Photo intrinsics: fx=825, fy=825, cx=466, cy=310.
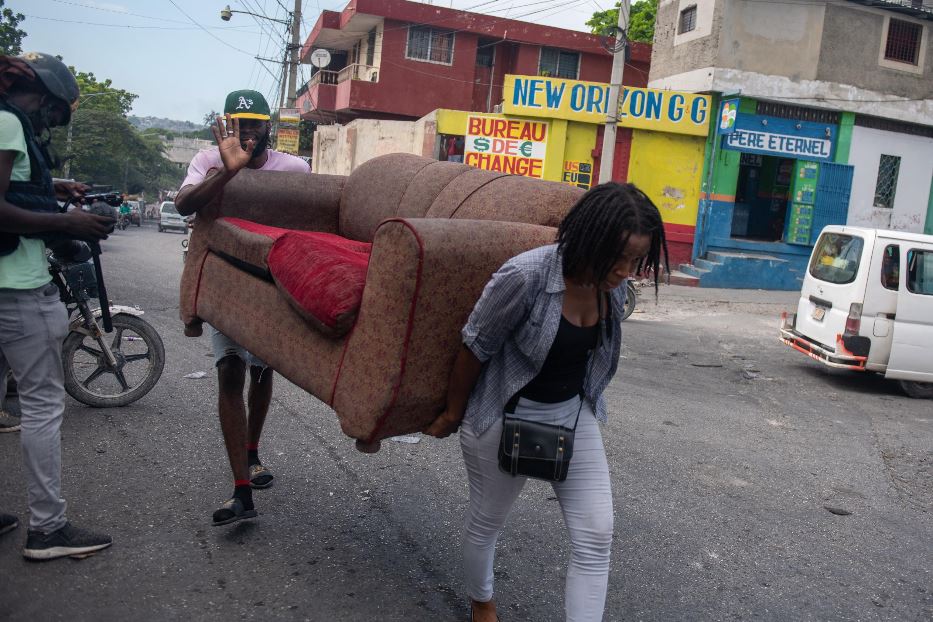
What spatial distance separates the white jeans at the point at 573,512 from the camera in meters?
2.52

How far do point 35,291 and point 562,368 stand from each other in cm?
211

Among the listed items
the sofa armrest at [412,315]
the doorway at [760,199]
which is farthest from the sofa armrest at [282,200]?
the doorway at [760,199]

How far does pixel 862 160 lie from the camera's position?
20.2 meters

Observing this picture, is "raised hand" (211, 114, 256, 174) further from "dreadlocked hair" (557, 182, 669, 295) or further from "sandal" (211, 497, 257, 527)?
"dreadlocked hair" (557, 182, 669, 295)

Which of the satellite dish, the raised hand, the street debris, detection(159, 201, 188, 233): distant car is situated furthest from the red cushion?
detection(159, 201, 188, 233): distant car

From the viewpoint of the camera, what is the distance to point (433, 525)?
3.96 meters

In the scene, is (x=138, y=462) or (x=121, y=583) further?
(x=138, y=462)

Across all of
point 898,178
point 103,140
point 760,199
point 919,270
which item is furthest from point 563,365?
point 103,140

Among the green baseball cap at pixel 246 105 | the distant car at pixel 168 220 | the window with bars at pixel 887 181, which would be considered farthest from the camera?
the distant car at pixel 168 220

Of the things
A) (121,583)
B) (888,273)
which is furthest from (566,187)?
Answer: (888,273)

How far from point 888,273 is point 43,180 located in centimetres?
828

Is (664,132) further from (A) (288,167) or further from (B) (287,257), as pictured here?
(B) (287,257)

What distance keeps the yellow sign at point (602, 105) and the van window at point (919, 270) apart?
11095mm

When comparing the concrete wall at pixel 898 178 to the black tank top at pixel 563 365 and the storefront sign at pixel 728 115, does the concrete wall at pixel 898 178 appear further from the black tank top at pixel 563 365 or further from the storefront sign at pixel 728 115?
the black tank top at pixel 563 365
